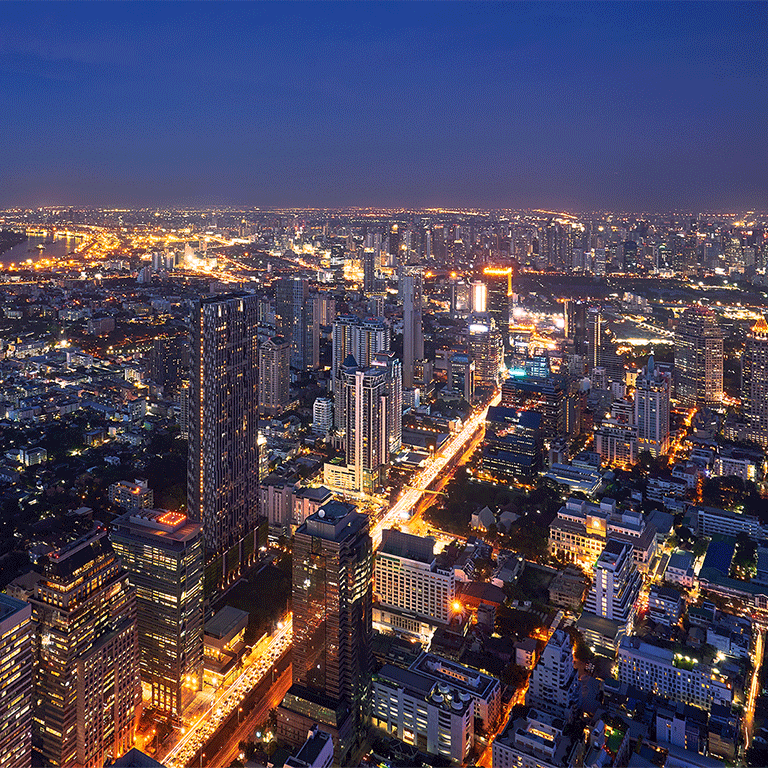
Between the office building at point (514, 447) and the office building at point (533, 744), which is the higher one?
the office building at point (514, 447)

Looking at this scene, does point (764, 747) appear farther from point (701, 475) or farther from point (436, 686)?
point (701, 475)

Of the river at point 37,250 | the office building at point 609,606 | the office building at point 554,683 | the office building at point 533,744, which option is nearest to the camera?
the office building at point 533,744

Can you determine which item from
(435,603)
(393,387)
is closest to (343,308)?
(393,387)

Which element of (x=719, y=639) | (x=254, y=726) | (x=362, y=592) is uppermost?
(x=362, y=592)

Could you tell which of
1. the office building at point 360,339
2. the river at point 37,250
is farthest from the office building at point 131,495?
the river at point 37,250

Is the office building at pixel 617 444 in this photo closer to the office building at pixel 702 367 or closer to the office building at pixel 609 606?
the office building at pixel 702 367

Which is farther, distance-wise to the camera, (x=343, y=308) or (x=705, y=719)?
(x=343, y=308)

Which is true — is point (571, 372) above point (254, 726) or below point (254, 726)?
above

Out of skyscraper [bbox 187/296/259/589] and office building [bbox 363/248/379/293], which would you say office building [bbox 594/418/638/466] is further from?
office building [bbox 363/248/379/293]
